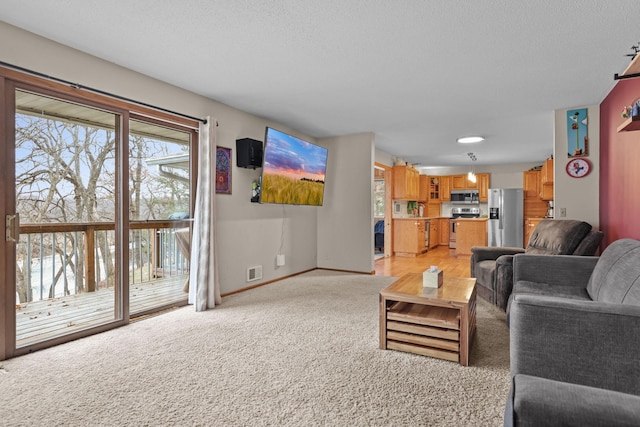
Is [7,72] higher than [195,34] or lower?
lower

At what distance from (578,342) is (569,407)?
66cm

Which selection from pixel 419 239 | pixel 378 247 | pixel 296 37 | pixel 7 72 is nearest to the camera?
pixel 7 72

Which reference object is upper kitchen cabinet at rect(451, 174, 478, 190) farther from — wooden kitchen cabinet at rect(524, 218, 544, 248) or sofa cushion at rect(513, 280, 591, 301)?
sofa cushion at rect(513, 280, 591, 301)

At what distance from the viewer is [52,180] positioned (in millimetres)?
3045

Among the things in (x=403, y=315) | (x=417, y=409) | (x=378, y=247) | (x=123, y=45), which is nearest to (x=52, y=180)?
(x=123, y=45)

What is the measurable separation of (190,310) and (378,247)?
5749 millimetres

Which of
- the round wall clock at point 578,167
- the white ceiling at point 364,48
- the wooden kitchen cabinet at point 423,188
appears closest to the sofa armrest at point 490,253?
the round wall clock at point 578,167

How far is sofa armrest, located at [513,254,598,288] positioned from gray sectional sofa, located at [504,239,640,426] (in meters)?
0.58

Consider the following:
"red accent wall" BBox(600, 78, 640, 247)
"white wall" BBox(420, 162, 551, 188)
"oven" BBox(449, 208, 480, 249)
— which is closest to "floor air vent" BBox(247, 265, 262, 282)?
"red accent wall" BBox(600, 78, 640, 247)

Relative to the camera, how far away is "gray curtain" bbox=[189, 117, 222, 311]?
11.8 ft

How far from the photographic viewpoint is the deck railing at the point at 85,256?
359cm

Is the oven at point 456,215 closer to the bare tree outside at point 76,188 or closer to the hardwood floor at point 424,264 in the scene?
the hardwood floor at point 424,264

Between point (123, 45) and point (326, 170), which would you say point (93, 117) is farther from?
point (326, 170)

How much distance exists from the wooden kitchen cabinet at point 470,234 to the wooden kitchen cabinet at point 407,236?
988 mm
